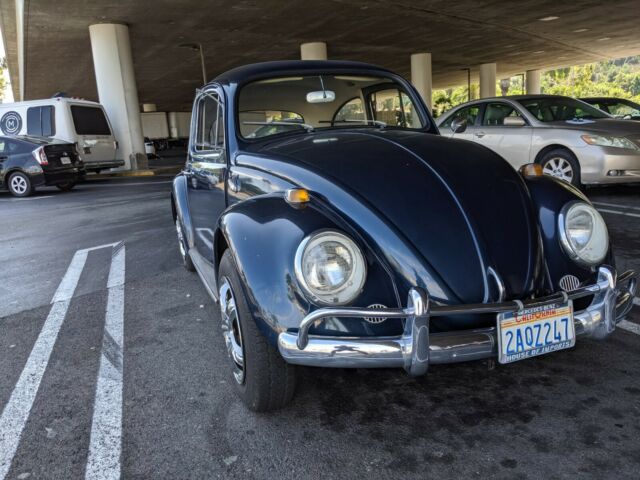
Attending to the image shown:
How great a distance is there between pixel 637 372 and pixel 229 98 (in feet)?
9.53

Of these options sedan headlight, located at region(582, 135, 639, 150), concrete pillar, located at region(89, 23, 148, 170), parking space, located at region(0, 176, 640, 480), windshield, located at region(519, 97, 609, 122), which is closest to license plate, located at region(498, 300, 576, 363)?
parking space, located at region(0, 176, 640, 480)

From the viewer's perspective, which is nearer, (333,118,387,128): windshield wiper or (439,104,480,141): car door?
(333,118,387,128): windshield wiper

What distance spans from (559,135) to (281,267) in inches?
267

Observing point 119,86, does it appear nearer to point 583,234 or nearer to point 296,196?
point 296,196

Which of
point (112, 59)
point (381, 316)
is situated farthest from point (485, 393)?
point (112, 59)

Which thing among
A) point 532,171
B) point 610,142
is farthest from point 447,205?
point 610,142

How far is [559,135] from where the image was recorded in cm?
767

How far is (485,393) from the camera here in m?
2.62

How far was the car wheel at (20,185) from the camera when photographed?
1204cm

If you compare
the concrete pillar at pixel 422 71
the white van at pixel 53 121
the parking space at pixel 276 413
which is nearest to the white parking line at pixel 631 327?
the parking space at pixel 276 413

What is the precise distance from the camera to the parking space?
6.98 feet

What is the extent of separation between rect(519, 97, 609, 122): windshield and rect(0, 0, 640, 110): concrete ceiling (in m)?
8.47

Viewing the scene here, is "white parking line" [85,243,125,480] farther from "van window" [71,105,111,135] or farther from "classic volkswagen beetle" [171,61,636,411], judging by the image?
"van window" [71,105,111,135]

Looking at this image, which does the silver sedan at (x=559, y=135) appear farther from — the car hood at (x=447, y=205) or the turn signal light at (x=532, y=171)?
the car hood at (x=447, y=205)
